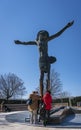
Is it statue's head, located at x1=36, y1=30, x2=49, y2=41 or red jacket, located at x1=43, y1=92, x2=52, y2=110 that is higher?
statue's head, located at x1=36, y1=30, x2=49, y2=41

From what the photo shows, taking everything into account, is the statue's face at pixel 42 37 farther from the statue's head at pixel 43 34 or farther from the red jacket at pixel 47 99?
the red jacket at pixel 47 99

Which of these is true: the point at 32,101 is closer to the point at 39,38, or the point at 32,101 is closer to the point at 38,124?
the point at 38,124

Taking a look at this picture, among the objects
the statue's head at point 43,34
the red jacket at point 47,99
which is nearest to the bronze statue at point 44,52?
the statue's head at point 43,34

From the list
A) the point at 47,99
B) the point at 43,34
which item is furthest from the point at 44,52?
the point at 47,99

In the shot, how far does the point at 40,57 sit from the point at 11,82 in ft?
211

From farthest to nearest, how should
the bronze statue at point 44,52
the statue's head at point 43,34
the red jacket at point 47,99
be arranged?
the statue's head at point 43,34
the bronze statue at point 44,52
the red jacket at point 47,99

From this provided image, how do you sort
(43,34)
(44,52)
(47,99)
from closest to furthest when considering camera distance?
(47,99) < (44,52) < (43,34)

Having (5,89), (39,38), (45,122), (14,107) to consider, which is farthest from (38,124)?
(5,89)

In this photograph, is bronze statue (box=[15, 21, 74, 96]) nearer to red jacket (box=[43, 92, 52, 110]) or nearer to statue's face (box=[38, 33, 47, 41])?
statue's face (box=[38, 33, 47, 41])

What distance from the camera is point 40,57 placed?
1792 cm

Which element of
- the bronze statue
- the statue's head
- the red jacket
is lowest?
the red jacket

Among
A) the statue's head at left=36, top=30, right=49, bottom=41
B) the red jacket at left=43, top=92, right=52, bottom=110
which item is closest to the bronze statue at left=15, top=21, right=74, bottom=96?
the statue's head at left=36, top=30, right=49, bottom=41

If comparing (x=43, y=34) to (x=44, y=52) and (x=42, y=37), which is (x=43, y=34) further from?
(x=44, y=52)

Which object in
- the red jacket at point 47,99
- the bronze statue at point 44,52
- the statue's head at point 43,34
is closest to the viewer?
the red jacket at point 47,99
